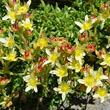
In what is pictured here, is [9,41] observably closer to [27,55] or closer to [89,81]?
[27,55]

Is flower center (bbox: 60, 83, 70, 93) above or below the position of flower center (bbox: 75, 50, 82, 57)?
below

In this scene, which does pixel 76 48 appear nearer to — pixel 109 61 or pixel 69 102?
pixel 109 61

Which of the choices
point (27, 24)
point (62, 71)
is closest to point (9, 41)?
point (27, 24)

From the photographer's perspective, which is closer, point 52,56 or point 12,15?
point 52,56

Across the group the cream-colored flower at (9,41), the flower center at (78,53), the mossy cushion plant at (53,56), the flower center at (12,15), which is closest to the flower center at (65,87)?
the mossy cushion plant at (53,56)

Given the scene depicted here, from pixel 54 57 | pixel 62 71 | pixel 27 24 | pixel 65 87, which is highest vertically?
pixel 27 24

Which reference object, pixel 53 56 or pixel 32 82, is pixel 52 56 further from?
pixel 32 82

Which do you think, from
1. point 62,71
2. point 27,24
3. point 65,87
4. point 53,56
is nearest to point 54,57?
point 53,56

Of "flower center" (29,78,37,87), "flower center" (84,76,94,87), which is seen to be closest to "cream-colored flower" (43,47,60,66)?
"flower center" (29,78,37,87)

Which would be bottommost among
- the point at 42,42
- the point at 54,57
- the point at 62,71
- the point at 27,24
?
the point at 62,71

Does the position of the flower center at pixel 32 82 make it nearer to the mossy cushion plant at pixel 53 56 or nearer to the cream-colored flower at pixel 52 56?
the mossy cushion plant at pixel 53 56

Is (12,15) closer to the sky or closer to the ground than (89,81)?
closer to the sky

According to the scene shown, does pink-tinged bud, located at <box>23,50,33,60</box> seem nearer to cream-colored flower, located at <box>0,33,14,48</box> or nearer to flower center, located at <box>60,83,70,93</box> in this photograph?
cream-colored flower, located at <box>0,33,14,48</box>
